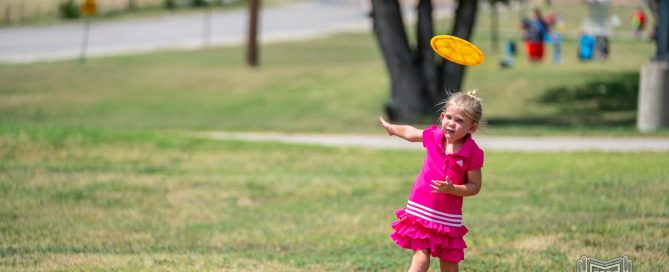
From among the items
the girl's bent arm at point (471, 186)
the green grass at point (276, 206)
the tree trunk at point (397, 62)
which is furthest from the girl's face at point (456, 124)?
the tree trunk at point (397, 62)

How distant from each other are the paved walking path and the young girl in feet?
33.9

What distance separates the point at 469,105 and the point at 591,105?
63.1 feet

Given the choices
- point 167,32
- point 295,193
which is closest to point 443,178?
point 295,193

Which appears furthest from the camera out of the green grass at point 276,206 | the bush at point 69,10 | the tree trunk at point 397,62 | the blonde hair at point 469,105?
the bush at point 69,10

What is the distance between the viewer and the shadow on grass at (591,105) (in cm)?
2259

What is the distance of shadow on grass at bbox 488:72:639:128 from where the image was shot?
74.1 feet

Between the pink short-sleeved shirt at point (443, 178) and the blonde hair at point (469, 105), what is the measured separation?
0.49 feet

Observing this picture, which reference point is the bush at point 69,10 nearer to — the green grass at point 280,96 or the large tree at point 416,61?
the green grass at point 280,96

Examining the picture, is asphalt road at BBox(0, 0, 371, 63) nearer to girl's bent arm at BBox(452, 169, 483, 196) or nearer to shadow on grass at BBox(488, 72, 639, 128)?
shadow on grass at BBox(488, 72, 639, 128)

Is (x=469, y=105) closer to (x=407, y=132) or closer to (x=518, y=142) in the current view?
(x=407, y=132)

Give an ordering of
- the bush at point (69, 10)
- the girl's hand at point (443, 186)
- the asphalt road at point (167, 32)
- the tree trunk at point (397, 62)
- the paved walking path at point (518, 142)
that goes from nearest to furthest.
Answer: the girl's hand at point (443, 186) → the paved walking path at point (518, 142) → the tree trunk at point (397, 62) → the asphalt road at point (167, 32) → the bush at point (69, 10)

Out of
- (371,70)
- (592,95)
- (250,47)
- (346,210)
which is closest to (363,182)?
(346,210)

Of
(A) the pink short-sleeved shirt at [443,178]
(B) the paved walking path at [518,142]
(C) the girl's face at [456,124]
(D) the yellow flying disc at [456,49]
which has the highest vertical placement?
(D) the yellow flying disc at [456,49]

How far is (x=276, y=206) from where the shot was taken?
11.6m
